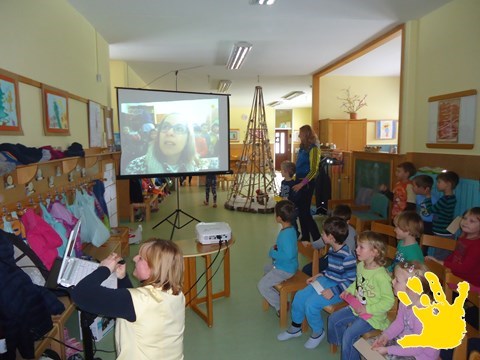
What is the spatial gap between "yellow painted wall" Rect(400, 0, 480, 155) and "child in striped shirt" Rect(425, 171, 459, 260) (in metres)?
0.34

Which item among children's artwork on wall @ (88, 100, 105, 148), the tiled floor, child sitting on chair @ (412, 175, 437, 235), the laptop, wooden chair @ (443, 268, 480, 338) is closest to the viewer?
the laptop

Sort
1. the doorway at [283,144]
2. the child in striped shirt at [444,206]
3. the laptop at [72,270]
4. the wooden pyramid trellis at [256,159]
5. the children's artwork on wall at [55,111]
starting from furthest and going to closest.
Answer: the doorway at [283,144], the wooden pyramid trellis at [256,159], the child in striped shirt at [444,206], the children's artwork on wall at [55,111], the laptop at [72,270]

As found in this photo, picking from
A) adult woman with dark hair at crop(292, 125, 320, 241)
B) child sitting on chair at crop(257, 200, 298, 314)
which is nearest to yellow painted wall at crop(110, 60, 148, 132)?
adult woman with dark hair at crop(292, 125, 320, 241)

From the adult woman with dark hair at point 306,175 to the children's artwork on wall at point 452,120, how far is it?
125 cm

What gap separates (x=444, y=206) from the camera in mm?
3199

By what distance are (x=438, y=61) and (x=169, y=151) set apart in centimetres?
311

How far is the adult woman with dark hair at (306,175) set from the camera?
13.6 feet

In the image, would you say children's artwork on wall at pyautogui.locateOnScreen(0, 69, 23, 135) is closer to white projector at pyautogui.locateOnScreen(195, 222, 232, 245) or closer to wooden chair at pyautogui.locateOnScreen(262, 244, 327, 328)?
white projector at pyautogui.locateOnScreen(195, 222, 232, 245)

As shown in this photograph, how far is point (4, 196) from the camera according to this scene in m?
2.12

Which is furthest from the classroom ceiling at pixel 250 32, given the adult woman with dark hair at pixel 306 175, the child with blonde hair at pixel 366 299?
the child with blonde hair at pixel 366 299

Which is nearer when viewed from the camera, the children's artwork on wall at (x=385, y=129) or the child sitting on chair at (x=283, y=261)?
the child sitting on chair at (x=283, y=261)

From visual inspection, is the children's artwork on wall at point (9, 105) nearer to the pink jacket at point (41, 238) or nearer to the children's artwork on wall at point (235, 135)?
the pink jacket at point (41, 238)

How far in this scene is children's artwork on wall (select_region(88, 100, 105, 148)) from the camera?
390 centimetres

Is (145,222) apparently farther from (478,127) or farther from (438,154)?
(478,127)
